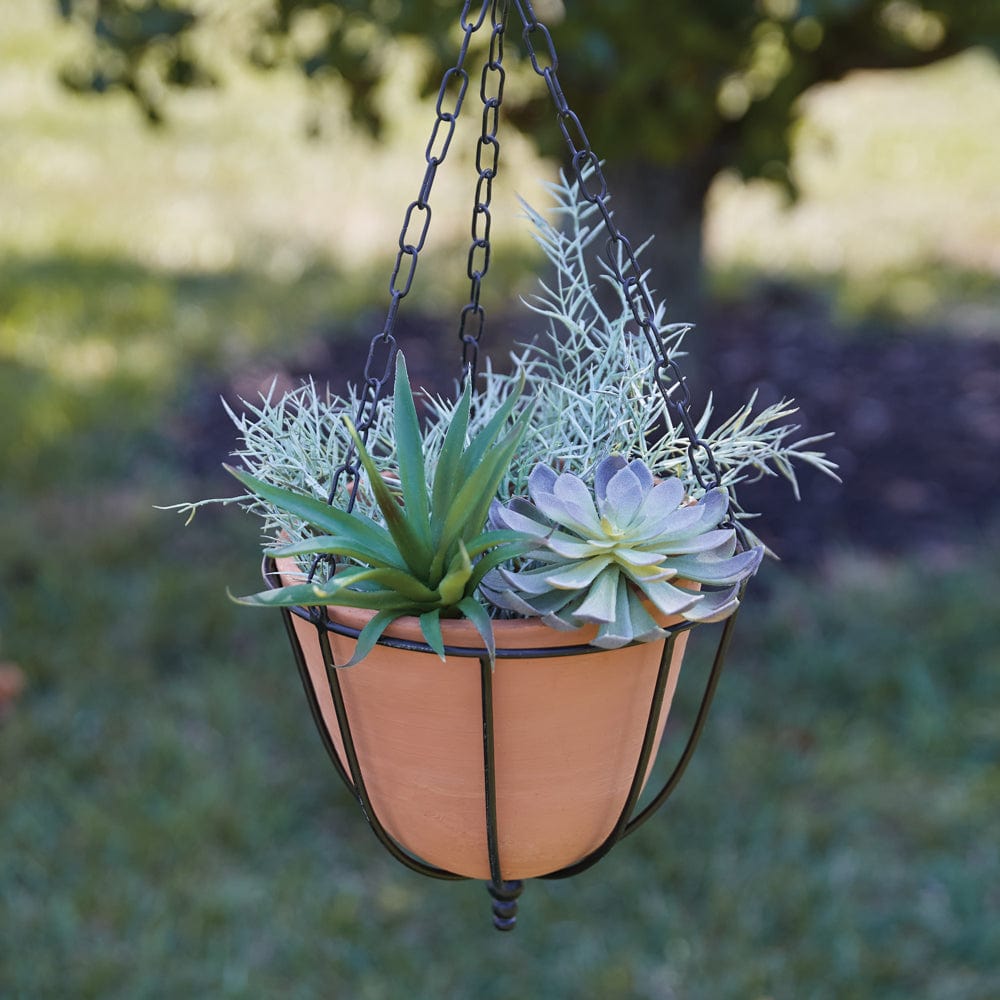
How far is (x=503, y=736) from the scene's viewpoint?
983mm

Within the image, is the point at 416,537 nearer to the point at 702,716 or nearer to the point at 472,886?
the point at 702,716

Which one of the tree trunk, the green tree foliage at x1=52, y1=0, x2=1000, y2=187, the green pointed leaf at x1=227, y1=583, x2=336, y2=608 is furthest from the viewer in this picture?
the tree trunk

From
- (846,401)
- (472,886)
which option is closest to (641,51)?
(472,886)

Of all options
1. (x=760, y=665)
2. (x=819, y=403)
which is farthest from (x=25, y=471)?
(x=819, y=403)

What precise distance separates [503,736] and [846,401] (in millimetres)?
3183

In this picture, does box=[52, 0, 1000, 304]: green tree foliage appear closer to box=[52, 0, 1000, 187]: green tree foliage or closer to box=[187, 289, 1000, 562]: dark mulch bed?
box=[52, 0, 1000, 187]: green tree foliage

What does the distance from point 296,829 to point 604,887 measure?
60 centimetres

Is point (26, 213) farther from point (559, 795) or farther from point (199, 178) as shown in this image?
point (559, 795)

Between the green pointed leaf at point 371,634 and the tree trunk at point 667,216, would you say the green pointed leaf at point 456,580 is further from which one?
the tree trunk at point 667,216

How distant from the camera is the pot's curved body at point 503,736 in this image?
953 mm

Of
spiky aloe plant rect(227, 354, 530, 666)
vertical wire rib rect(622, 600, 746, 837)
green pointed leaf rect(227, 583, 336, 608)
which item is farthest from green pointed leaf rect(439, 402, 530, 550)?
vertical wire rib rect(622, 600, 746, 837)

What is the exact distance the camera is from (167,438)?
3.76 meters

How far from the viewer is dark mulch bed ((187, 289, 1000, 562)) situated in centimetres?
333

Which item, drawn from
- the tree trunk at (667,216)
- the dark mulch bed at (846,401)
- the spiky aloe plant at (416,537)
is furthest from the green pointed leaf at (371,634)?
the tree trunk at (667,216)
